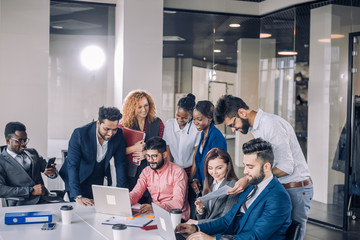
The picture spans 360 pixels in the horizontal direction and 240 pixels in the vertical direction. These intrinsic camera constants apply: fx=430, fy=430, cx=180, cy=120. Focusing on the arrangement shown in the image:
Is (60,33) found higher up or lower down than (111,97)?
higher up

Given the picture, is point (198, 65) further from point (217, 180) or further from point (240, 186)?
point (240, 186)

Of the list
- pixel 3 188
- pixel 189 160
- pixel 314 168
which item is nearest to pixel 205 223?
pixel 189 160

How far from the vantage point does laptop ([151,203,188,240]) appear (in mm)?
2681

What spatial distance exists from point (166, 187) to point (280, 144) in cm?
123

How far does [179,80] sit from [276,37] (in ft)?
5.38

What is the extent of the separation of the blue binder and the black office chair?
173 centimetres

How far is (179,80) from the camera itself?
6.49m

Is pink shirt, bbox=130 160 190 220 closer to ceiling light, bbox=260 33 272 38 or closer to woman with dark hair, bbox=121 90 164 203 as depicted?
woman with dark hair, bbox=121 90 164 203

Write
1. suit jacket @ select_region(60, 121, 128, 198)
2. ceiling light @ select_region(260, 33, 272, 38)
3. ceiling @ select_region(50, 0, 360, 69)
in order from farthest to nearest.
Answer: ceiling light @ select_region(260, 33, 272, 38), ceiling @ select_region(50, 0, 360, 69), suit jacket @ select_region(60, 121, 128, 198)

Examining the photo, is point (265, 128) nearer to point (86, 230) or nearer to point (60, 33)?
point (86, 230)

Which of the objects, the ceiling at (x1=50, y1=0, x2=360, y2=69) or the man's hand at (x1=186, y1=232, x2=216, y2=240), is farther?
the ceiling at (x1=50, y1=0, x2=360, y2=69)

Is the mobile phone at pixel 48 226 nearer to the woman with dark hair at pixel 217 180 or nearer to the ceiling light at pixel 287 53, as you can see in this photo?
the woman with dark hair at pixel 217 180

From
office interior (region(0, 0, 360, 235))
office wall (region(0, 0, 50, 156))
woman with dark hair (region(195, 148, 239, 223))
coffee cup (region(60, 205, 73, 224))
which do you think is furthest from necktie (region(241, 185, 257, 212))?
office wall (region(0, 0, 50, 156))

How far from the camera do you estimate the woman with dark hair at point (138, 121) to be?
4586mm
